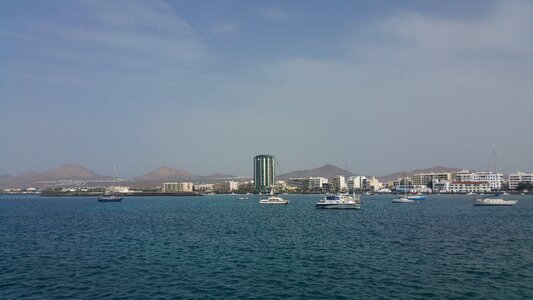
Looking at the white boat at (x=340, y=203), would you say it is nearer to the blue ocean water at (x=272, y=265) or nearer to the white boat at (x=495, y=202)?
the white boat at (x=495, y=202)

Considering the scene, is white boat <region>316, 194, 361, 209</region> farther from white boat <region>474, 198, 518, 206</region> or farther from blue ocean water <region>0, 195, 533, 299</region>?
blue ocean water <region>0, 195, 533, 299</region>

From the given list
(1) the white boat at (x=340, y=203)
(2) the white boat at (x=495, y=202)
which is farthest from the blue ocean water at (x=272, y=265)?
(2) the white boat at (x=495, y=202)

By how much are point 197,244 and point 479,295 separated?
21.6 metres

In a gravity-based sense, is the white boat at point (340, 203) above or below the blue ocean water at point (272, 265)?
above

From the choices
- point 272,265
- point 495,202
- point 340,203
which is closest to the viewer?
point 272,265

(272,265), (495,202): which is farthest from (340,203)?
(272,265)

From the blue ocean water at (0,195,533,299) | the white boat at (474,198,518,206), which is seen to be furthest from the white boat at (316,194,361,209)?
the blue ocean water at (0,195,533,299)

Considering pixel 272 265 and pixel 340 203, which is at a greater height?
pixel 340 203

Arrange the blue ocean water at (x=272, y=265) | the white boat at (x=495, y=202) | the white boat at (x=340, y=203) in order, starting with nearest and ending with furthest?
the blue ocean water at (x=272, y=265) → the white boat at (x=340, y=203) → the white boat at (x=495, y=202)

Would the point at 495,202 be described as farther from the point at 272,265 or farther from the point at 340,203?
the point at 272,265

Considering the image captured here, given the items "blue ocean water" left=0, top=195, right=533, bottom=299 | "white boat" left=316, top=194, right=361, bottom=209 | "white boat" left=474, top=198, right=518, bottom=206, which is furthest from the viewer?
"white boat" left=474, top=198, right=518, bottom=206

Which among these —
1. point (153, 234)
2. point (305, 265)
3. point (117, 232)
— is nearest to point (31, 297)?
point (305, 265)

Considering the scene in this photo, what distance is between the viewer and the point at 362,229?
44.9m

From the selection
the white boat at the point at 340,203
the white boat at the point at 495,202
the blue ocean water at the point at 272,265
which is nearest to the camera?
the blue ocean water at the point at 272,265
